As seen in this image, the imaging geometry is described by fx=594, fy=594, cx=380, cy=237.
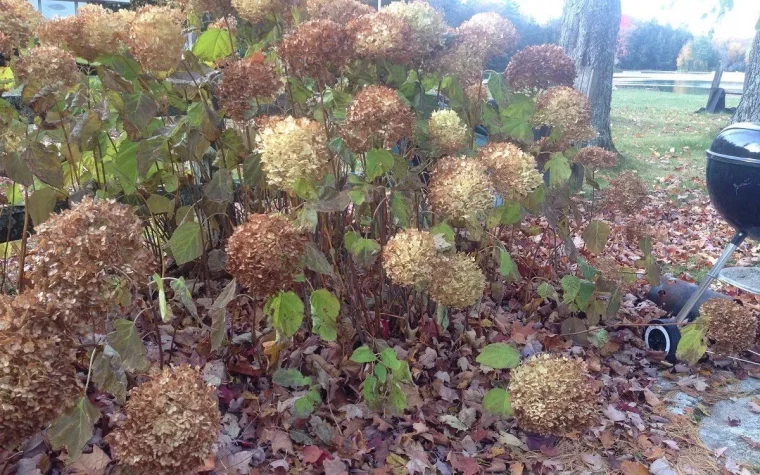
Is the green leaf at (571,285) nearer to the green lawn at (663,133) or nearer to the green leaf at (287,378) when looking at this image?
the green leaf at (287,378)

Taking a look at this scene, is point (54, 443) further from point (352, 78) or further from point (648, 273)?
point (648, 273)

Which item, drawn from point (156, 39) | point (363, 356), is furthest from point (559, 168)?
point (156, 39)

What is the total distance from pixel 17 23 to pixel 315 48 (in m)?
1.08

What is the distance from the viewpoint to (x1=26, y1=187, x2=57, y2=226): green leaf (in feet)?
6.77

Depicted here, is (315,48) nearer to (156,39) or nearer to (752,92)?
(156,39)

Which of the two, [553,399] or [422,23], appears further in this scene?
[422,23]

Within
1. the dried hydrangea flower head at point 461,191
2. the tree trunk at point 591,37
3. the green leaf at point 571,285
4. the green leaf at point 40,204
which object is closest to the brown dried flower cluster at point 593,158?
the green leaf at point 571,285

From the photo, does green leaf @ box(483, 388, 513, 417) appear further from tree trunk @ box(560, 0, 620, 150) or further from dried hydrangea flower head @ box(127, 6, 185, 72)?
tree trunk @ box(560, 0, 620, 150)

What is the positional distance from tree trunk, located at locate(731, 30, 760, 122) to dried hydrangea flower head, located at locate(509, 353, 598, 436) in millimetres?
5503

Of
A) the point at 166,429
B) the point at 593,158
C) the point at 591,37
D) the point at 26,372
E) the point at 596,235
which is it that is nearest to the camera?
the point at 26,372

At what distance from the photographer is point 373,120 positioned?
1754 mm

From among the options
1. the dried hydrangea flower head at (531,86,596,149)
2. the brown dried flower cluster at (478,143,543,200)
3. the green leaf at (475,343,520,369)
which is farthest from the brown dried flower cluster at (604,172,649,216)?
the green leaf at (475,343,520,369)

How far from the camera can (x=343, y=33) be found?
6.14 ft

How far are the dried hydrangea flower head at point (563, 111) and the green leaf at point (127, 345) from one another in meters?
1.87
